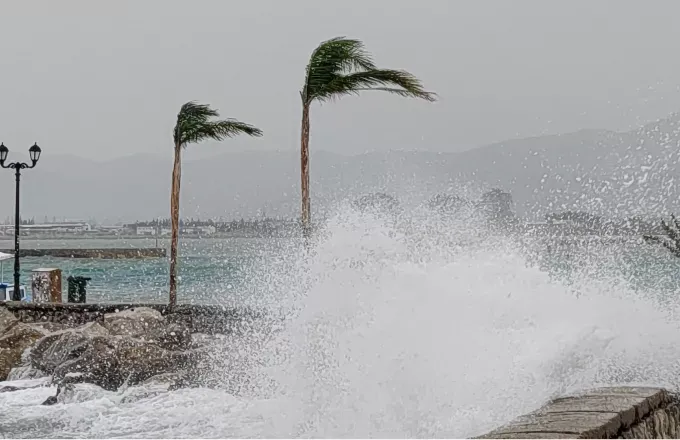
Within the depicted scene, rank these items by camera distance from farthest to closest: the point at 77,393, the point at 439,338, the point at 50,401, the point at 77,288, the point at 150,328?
the point at 77,288
the point at 150,328
the point at 77,393
the point at 50,401
the point at 439,338

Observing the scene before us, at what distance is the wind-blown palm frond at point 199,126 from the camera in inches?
447

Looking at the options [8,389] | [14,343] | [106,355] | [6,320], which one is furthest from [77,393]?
[6,320]

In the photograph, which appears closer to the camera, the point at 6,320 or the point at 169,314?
the point at 6,320

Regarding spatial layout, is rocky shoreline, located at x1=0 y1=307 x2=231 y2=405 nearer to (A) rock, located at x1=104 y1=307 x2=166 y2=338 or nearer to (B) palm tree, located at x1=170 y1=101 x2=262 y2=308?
(A) rock, located at x1=104 y1=307 x2=166 y2=338

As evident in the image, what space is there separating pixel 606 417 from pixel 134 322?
7.96 m

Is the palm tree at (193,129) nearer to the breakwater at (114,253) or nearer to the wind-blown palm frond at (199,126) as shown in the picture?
the wind-blown palm frond at (199,126)

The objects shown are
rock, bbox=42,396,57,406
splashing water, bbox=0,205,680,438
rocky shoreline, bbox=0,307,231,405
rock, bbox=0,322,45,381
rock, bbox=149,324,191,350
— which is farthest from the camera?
rock, bbox=149,324,191,350

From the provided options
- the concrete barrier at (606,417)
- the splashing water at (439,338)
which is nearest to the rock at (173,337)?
the splashing water at (439,338)

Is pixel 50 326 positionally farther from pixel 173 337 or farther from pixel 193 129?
pixel 193 129

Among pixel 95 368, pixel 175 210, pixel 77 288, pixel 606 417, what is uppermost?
pixel 175 210

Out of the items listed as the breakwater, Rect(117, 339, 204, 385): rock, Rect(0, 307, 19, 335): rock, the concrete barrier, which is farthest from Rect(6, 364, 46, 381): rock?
the breakwater

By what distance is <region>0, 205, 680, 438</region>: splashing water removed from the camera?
3.15 metres

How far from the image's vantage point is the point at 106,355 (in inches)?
322

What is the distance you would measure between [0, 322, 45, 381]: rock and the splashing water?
395cm
